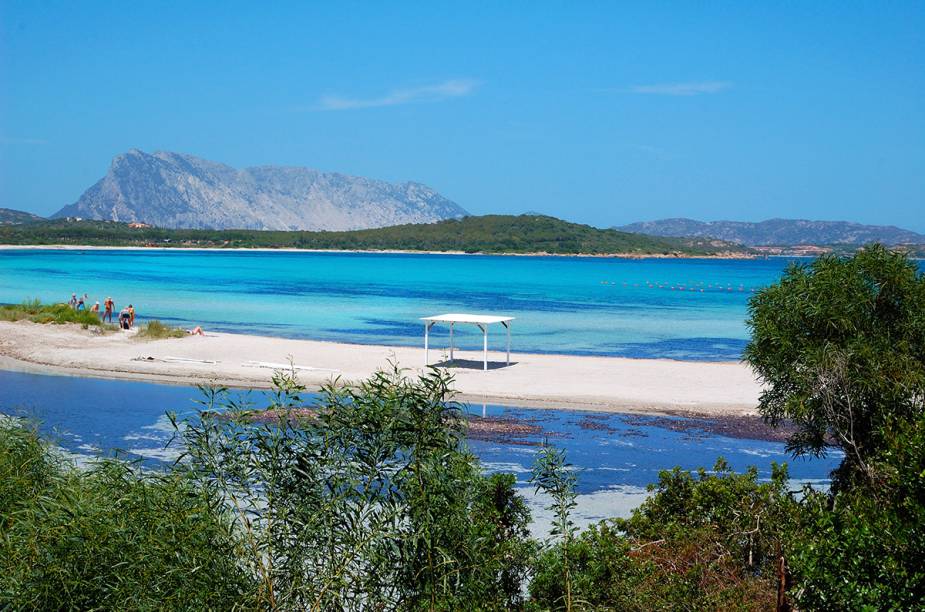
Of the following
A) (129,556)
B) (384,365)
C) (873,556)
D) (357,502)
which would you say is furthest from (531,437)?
(873,556)

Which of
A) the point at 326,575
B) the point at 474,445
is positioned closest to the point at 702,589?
the point at 326,575

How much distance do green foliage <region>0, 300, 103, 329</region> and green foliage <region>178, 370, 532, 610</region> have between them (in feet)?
114

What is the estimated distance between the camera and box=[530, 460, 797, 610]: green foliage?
9.04 meters

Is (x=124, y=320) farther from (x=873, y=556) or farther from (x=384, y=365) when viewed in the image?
(x=873, y=556)

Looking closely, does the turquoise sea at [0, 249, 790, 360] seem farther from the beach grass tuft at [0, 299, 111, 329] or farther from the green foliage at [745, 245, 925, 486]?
the green foliage at [745, 245, 925, 486]

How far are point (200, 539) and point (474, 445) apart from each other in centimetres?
1387

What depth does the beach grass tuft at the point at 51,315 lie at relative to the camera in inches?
1620

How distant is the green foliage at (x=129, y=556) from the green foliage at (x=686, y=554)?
311 cm

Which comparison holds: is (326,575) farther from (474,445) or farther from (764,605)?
(474,445)

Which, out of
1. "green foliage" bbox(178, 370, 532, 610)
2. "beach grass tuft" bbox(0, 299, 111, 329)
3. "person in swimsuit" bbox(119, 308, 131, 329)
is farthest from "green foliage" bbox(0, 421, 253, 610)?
"person in swimsuit" bbox(119, 308, 131, 329)

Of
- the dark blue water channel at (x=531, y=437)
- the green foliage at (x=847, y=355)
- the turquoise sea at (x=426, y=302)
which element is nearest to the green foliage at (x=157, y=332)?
the turquoise sea at (x=426, y=302)

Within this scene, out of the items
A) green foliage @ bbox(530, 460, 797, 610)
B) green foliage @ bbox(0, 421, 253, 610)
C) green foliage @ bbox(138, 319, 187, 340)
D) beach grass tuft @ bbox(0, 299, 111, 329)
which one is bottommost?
green foliage @ bbox(138, 319, 187, 340)

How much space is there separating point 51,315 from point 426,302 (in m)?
32.5

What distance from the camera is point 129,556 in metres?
7.41
